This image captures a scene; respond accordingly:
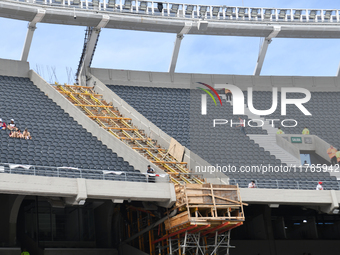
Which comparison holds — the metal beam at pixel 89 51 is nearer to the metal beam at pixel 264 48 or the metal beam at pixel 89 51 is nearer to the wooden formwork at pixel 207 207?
the metal beam at pixel 264 48

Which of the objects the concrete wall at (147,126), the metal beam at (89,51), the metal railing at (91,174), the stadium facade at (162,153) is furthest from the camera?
the metal beam at (89,51)

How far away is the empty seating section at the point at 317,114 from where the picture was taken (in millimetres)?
24275

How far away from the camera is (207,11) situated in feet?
93.0

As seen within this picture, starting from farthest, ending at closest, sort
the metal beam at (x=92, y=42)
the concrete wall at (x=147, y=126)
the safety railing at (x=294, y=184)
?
the metal beam at (x=92, y=42) < the concrete wall at (x=147, y=126) < the safety railing at (x=294, y=184)

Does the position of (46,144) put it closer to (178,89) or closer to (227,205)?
(227,205)

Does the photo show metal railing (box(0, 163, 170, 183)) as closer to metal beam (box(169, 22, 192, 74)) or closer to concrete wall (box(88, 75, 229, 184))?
concrete wall (box(88, 75, 229, 184))

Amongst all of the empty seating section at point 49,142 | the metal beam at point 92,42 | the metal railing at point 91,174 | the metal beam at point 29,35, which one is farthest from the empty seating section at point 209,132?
the metal beam at point 29,35

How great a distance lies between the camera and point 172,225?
50.9ft

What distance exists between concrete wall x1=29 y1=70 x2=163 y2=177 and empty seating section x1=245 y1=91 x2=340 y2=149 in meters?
8.72

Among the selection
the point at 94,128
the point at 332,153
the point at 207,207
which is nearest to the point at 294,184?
the point at 207,207

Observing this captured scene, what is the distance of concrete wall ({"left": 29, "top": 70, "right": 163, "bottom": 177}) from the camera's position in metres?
18.3

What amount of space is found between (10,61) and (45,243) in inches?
406

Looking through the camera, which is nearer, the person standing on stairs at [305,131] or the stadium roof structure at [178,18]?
the person standing on stairs at [305,131]

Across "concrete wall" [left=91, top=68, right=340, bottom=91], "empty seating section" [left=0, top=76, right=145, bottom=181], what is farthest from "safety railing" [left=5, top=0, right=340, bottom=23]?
Result: "empty seating section" [left=0, top=76, right=145, bottom=181]
